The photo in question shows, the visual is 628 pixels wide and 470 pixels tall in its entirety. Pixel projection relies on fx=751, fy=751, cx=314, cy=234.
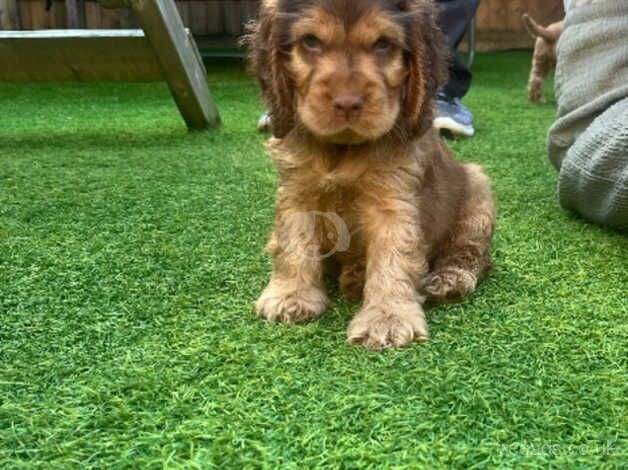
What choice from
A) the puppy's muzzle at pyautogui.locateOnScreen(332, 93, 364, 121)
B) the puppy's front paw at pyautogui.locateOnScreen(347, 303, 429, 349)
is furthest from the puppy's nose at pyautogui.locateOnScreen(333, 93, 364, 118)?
the puppy's front paw at pyautogui.locateOnScreen(347, 303, 429, 349)

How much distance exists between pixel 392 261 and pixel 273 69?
2.08 ft

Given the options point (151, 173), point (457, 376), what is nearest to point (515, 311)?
point (457, 376)

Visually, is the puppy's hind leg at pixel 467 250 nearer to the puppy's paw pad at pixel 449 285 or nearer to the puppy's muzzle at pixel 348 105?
the puppy's paw pad at pixel 449 285

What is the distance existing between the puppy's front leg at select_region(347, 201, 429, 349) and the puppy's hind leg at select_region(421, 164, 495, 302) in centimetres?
9

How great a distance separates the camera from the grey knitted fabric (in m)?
2.75

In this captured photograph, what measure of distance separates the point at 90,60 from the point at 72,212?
1.90 m

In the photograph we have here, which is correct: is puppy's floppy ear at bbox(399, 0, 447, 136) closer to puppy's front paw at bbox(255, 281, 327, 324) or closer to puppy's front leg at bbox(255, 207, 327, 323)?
puppy's front leg at bbox(255, 207, 327, 323)

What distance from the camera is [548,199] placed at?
3443mm

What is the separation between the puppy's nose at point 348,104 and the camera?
6.21 ft

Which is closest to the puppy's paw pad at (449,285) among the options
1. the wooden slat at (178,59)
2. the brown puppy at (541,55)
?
the wooden slat at (178,59)

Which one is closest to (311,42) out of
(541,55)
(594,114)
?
(594,114)

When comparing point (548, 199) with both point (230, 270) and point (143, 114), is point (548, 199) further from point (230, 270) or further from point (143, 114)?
point (143, 114)

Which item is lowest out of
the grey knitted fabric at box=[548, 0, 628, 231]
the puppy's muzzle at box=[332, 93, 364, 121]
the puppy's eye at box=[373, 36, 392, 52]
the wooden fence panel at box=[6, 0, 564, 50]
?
the wooden fence panel at box=[6, 0, 564, 50]

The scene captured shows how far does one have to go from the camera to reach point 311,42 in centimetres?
198
